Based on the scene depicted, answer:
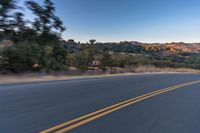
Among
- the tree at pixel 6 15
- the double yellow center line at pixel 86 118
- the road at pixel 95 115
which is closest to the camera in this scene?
the double yellow center line at pixel 86 118

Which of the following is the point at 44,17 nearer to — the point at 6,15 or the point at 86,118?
the point at 6,15

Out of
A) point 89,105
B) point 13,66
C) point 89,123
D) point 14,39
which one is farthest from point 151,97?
point 14,39

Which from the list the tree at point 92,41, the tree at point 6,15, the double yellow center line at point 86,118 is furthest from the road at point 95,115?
the tree at point 92,41

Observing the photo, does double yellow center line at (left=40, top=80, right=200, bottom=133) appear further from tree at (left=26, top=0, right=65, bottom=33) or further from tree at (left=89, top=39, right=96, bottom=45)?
tree at (left=89, top=39, right=96, bottom=45)

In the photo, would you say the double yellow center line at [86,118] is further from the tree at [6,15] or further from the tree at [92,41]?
the tree at [92,41]

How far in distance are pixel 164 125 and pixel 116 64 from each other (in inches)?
1388

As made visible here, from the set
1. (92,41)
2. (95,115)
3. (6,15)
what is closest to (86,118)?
(95,115)

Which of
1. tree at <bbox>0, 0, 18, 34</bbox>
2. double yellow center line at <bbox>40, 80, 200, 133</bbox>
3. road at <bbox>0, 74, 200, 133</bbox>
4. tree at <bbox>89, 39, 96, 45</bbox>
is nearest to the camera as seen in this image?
double yellow center line at <bbox>40, 80, 200, 133</bbox>

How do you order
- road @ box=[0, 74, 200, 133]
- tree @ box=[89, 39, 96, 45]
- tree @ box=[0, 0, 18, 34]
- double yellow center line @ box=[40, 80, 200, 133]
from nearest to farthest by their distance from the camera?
double yellow center line @ box=[40, 80, 200, 133]
road @ box=[0, 74, 200, 133]
tree @ box=[0, 0, 18, 34]
tree @ box=[89, 39, 96, 45]

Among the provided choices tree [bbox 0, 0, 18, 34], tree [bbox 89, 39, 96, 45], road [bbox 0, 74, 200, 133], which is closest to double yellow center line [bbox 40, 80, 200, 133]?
road [bbox 0, 74, 200, 133]

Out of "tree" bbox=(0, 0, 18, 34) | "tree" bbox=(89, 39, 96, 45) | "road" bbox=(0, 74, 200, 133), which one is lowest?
"tree" bbox=(89, 39, 96, 45)

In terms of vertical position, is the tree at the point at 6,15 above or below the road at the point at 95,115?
above

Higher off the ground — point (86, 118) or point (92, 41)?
point (86, 118)

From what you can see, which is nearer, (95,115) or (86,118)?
(86,118)
